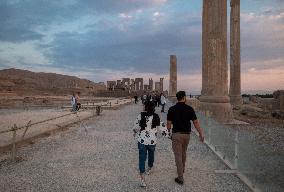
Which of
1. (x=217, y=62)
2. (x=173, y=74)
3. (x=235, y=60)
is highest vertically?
(x=235, y=60)

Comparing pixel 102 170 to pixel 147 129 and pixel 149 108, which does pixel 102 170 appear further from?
pixel 149 108

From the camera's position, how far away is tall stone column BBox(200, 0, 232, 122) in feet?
66.7

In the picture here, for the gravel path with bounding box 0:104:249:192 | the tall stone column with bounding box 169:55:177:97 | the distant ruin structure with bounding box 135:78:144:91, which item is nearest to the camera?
the gravel path with bounding box 0:104:249:192

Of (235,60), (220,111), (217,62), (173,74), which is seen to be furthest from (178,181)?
(173,74)

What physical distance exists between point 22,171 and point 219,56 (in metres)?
14.0

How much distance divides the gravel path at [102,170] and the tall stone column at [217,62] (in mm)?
7118

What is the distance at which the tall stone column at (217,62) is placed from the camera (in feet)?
66.7

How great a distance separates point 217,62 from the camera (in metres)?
20.6

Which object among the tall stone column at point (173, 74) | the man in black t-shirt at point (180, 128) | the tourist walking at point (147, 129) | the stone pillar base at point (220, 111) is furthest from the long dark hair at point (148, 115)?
the tall stone column at point (173, 74)

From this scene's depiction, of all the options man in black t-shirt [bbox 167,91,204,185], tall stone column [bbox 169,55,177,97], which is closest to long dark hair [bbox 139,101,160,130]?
man in black t-shirt [bbox 167,91,204,185]

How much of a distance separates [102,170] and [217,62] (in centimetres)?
1297

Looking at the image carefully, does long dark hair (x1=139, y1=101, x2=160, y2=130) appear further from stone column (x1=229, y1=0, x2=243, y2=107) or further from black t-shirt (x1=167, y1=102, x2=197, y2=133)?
stone column (x1=229, y1=0, x2=243, y2=107)

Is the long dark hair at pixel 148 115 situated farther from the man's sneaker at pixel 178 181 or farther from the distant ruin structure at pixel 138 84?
the distant ruin structure at pixel 138 84

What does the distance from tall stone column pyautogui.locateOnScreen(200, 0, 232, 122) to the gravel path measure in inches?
280
